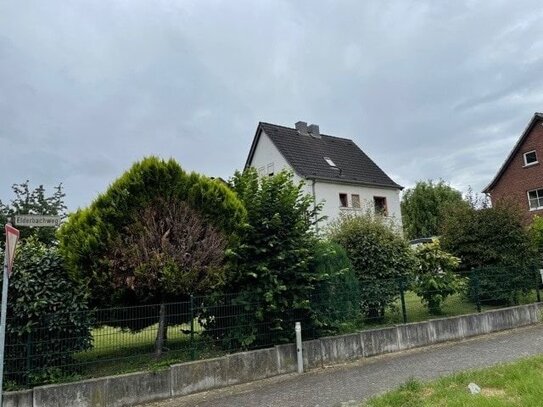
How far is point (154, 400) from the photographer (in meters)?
7.36

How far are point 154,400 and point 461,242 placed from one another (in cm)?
1069

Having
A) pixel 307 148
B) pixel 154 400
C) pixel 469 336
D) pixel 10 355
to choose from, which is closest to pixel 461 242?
pixel 469 336

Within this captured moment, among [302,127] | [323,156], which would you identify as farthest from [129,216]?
[302,127]

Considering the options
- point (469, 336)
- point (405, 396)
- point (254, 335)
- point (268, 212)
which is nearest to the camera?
point (405, 396)

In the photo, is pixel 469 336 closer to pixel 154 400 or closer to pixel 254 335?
pixel 254 335

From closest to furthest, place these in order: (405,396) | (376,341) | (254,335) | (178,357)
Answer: (405,396) < (178,357) < (254,335) < (376,341)

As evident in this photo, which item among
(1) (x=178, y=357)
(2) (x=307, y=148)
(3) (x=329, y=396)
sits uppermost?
(2) (x=307, y=148)

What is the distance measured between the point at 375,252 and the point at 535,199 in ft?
80.7

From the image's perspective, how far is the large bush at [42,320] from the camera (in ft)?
22.8

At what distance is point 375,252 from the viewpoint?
39.5ft

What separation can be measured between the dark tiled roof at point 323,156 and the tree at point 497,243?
1474cm

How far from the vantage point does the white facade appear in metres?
29.5

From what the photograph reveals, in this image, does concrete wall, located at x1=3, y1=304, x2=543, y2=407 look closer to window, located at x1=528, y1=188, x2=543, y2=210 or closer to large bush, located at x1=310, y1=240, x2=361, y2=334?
large bush, located at x1=310, y1=240, x2=361, y2=334

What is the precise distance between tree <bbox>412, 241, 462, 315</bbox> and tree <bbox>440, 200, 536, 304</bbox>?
4.70 feet
